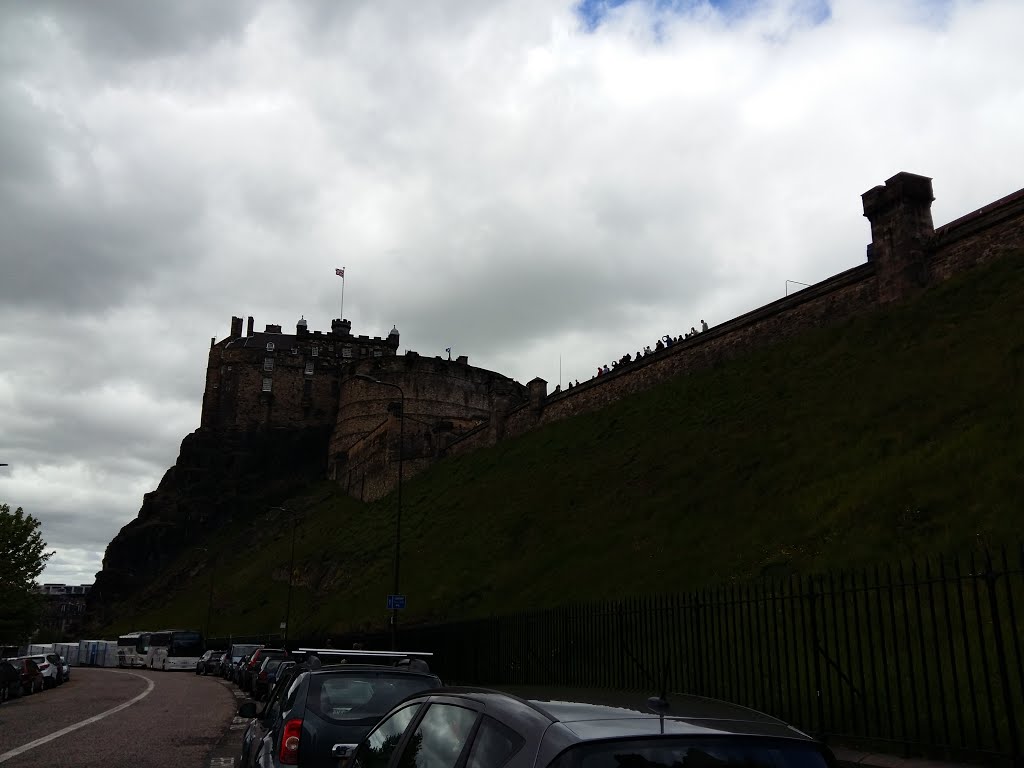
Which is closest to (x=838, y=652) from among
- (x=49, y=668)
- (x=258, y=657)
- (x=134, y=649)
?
(x=258, y=657)

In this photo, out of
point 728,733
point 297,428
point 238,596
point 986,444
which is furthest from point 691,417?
point 297,428

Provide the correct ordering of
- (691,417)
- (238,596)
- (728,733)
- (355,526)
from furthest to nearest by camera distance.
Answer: (238,596) < (355,526) < (691,417) < (728,733)

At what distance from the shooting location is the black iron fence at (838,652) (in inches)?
304

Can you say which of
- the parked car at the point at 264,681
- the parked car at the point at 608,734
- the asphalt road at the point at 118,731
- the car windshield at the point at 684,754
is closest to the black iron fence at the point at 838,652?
the parked car at the point at 608,734

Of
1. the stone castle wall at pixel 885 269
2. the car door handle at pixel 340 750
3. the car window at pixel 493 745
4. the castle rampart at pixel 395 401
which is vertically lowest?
the car door handle at pixel 340 750

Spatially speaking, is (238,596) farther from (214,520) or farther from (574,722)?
(574,722)

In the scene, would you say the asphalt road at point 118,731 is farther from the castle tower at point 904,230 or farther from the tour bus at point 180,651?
the tour bus at point 180,651

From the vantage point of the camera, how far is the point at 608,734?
3129 millimetres

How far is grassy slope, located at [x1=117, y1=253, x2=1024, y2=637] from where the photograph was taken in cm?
1570

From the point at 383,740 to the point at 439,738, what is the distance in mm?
1051

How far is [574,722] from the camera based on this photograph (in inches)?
129

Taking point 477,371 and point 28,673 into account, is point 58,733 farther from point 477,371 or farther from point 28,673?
point 477,371

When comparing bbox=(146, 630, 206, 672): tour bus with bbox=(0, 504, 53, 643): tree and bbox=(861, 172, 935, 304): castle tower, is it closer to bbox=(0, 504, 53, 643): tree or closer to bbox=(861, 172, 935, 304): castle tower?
bbox=(0, 504, 53, 643): tree

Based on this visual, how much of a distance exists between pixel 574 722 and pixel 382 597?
35.3 m
